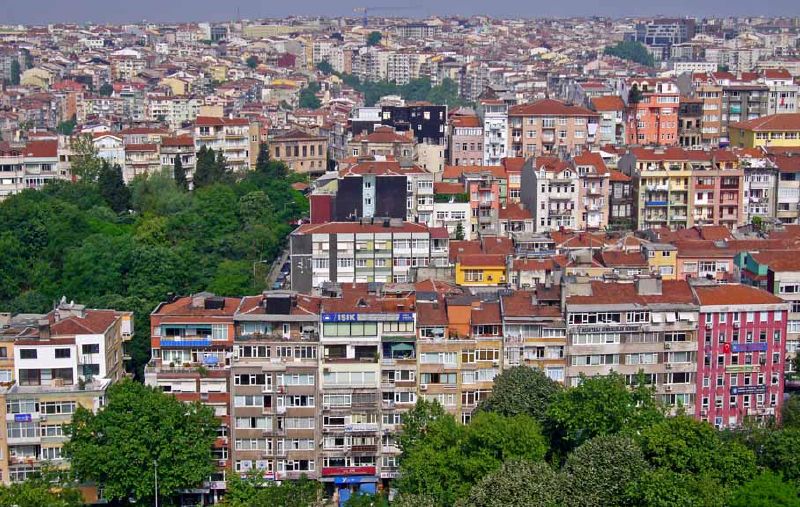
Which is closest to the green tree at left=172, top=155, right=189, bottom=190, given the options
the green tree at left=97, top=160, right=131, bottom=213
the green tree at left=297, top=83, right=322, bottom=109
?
the green tree at left=97, top=160, right=131, bottom=213

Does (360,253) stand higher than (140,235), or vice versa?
(360,253)

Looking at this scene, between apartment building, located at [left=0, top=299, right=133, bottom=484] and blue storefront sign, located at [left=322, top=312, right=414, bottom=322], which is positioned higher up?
blue storefront sign, located at [left=322, top=312, right=414, bottom=322]

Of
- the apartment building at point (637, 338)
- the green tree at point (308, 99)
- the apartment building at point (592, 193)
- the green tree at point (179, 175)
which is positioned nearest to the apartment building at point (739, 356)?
the apartment building at point (637, 338)

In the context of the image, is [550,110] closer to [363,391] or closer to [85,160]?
[85,160]

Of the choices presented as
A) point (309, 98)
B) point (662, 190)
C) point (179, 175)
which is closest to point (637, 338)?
point (662, 190)

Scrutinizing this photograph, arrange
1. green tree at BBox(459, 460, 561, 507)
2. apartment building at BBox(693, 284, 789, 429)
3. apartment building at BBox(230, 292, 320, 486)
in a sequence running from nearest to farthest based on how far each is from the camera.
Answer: green tree at BBox(459, 460, 561, 507) < apartment building at BBox(230, 292, 320, 486) < apartment building at BBox(693, 284, 789, 429)

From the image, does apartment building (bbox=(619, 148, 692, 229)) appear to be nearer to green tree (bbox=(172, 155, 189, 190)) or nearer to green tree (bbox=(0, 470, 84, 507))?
green tree (bbox=(172, 155, 189, 190))

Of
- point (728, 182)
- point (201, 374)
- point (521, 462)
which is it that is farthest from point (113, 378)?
point (728, 182)

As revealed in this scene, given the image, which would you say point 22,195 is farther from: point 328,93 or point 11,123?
point 328,93
